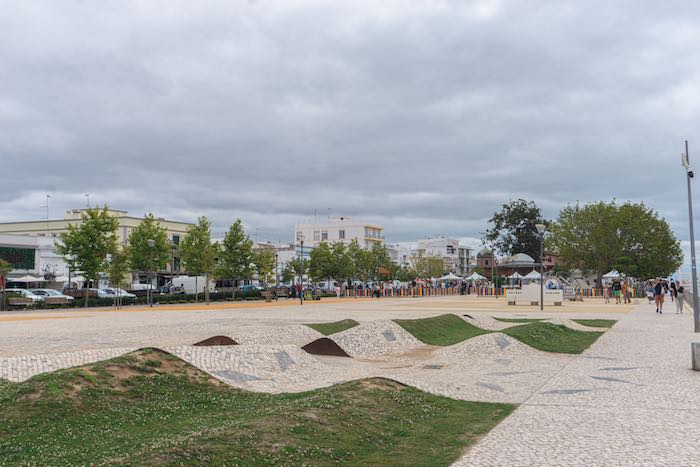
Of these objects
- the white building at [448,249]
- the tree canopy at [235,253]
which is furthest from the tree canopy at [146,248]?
the white building at [448,249]

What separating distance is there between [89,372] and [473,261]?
179 m

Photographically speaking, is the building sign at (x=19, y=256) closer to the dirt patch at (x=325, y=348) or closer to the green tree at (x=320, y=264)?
the green tree at (x=320, y=264)

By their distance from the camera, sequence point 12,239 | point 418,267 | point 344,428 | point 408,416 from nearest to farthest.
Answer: point 344,428 < point 408,416 < point 12,239 < point 418,267

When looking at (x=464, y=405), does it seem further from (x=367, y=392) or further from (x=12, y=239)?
(x=12, y=239)

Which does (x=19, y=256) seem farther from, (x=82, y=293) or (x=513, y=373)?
(x=513, y=373)

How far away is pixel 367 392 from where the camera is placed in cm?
Answer: 866

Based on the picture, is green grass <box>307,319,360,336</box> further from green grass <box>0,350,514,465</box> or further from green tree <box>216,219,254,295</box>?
green tree <box>216,219,254,295</box>

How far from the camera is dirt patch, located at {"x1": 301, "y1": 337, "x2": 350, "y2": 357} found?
15172 mm

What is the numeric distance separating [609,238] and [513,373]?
5862cm

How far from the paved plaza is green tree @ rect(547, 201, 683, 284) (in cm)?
4782

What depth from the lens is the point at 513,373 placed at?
12.5 metres

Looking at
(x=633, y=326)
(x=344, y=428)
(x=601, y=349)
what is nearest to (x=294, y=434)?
(x=344, y=428)

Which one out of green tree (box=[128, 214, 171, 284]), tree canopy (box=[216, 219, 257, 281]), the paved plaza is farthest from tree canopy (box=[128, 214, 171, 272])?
the paved plaza

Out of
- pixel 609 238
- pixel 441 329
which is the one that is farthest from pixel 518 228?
pixel 441 329
